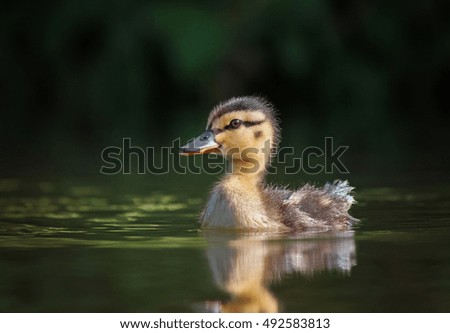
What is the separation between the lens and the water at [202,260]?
4.36m

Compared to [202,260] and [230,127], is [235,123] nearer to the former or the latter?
[230,127]

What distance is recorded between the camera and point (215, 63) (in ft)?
47.2

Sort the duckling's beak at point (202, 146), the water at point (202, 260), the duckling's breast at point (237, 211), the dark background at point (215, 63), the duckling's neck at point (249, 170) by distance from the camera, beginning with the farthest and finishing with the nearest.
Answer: the dark background at point (215, 63)
the duckling's neck at point (249, 170)
the duckling's beak at point (202, 146)
the duckling's breast at point (237, 211)
the water at point (202, 260)

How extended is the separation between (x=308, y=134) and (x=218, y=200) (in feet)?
18.5

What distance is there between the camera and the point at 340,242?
586cm

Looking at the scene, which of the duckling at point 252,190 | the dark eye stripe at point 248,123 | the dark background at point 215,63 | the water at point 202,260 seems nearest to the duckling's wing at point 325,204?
the duckling at point 252,190

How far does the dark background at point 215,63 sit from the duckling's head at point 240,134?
19.9 feet

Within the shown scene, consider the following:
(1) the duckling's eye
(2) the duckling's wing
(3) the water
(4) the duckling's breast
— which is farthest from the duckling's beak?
(2) the duckling's wing

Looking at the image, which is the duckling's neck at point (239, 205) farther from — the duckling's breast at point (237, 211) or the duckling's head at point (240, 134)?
the duckling's head at point (240, 134)

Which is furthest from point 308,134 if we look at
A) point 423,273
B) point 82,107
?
point 423,273

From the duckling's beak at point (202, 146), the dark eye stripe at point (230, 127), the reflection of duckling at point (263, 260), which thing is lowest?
the reflection of duckling at point (263, 260)

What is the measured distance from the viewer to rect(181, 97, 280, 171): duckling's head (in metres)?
6.61

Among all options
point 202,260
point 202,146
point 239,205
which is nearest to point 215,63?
point 202,146
